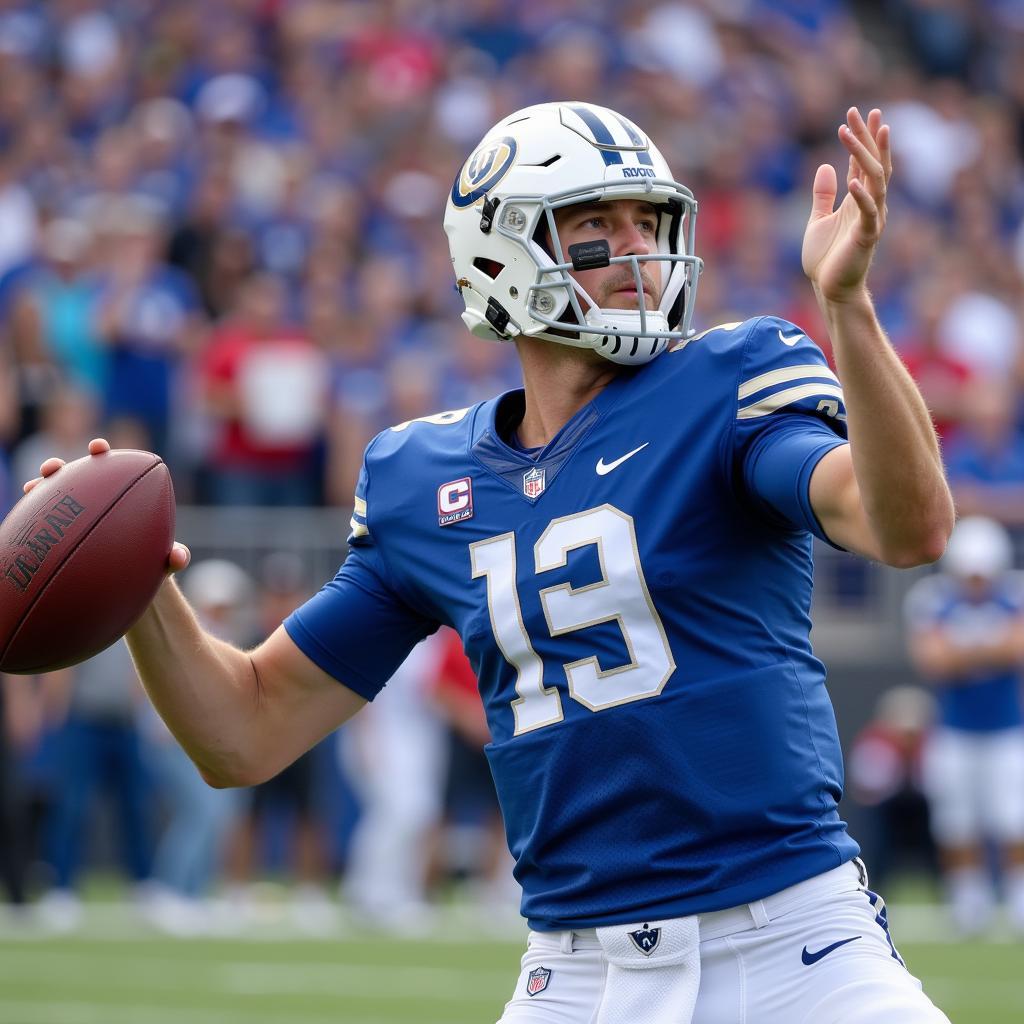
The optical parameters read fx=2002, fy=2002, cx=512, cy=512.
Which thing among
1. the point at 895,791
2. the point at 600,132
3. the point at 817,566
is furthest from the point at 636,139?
the point at 817,566

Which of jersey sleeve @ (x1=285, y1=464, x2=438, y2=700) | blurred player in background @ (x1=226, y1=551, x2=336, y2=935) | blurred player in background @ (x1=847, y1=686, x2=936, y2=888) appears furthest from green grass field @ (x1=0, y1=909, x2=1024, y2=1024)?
jersey sleeve @ (x1=285, y1=464, x2=438, y2=700)

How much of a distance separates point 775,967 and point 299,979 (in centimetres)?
511

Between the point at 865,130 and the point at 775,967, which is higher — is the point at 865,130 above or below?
above

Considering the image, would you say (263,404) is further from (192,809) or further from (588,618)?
(588,618)

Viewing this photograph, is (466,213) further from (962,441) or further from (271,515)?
(962,441)

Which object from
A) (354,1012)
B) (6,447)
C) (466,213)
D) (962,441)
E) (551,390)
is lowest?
(354,1012)

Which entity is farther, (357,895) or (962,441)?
(962,441)

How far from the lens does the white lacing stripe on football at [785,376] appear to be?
2918 millimetres

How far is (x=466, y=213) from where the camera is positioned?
3.46m

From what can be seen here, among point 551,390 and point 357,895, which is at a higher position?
point 551,390

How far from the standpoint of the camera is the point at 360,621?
341 cm

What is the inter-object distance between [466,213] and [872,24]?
520 inches

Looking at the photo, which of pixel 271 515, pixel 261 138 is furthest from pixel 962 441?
pixel 261 138

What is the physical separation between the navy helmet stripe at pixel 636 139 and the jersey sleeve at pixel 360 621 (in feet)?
2.37
